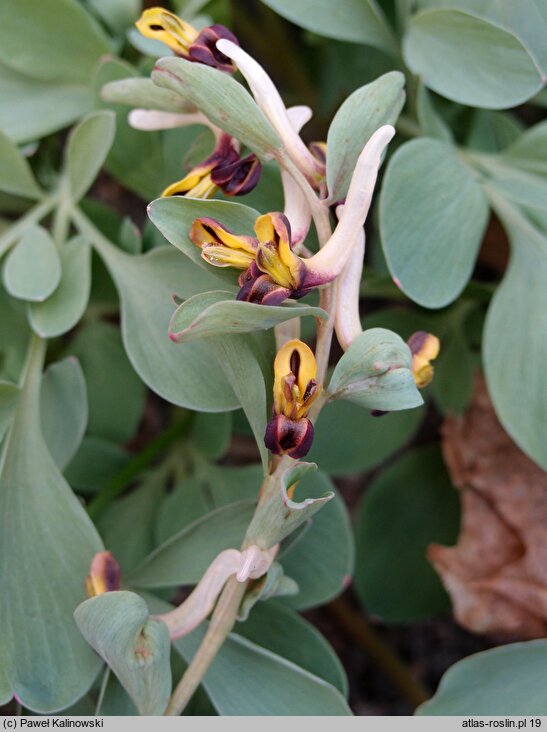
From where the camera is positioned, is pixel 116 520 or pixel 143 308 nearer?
pixel 143 308

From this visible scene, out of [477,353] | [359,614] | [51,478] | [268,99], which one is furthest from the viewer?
[359,614]

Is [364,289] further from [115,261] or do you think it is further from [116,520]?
[116,520]

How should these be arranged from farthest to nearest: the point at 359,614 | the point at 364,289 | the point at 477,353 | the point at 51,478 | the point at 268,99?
1. the point at 359,614
2. the point at 477,353
3. the point at 364,289
4. the point at 51,478
5. the point at 268,99

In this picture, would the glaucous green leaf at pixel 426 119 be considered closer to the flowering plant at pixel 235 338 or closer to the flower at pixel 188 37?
the flowering plant at pixel 235 338

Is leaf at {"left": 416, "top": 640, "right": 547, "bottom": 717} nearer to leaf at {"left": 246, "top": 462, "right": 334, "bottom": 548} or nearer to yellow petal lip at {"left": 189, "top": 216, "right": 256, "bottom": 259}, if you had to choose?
leaf at {"left": 246, "top": 462, "right": 334, "bottom": 548}

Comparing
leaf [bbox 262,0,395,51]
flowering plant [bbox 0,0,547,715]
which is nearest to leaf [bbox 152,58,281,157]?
flowering plant [bbox 0,0,547,715]

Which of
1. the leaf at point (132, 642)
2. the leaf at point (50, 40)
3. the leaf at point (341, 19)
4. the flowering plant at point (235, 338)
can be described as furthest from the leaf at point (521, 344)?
the leaf at point (50, 40)

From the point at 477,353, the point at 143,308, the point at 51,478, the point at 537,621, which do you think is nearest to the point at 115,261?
the point at 143,308

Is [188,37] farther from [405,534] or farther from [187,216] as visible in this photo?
[405,534]

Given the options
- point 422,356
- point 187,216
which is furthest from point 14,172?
point 422,356
